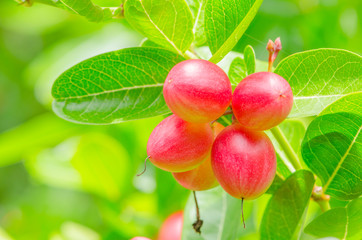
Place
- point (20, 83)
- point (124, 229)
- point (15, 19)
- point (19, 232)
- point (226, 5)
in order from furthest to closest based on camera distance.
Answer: point (20, 83)
point (15, 19)
point (19, 232)
point (124, 229)
point (226, 5)

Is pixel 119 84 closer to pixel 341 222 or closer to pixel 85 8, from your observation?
pixel 85 8

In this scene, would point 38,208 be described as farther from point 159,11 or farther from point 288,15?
point 159,11

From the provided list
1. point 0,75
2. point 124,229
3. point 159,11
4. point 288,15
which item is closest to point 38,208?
point 124,229

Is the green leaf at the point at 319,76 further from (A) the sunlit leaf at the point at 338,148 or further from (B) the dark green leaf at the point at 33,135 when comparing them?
(B) the dark green leaf at the point at 33,135

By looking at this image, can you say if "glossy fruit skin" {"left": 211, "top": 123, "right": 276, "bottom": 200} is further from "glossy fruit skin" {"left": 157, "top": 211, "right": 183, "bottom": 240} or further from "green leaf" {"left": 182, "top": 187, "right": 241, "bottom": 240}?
"glossy fruit skin" {"left": 157, "top": 211, "right": 183, "bottom": 240}

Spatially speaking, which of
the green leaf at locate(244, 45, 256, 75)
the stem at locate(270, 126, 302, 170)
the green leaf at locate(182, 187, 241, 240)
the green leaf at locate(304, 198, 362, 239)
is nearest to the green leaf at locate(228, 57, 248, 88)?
the green leaf at locate(244, 45, 256, 75)

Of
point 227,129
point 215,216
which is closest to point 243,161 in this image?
Result: point 227,129

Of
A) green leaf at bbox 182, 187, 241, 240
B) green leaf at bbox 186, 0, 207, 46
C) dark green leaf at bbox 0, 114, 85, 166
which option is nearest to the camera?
green leaf at bbox 186, 0, 207, 46
